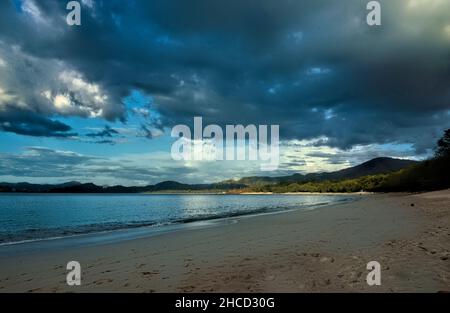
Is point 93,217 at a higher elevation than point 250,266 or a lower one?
lower

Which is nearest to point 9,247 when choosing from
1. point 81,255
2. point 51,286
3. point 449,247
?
point 81,255

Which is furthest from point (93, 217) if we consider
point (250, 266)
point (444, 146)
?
point (444, 146)

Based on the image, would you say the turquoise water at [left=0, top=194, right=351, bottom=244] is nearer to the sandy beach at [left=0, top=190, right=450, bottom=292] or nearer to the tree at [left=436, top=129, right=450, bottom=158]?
the sandy beach at [left=0, top=190, right=450, bottom=292]

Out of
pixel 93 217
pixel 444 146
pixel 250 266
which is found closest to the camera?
pixel 250 266

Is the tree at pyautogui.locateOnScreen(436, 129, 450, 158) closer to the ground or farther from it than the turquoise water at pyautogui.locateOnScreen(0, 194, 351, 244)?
farther from it

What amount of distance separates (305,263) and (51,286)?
6902 mm

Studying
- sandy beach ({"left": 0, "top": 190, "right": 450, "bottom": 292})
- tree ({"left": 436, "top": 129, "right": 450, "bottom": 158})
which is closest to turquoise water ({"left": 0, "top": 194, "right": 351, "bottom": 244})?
sandy beach ({"left": 0, "top": 190, "right": 450, "bottom": 292})

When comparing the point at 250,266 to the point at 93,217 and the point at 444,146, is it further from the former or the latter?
the point at 444,146

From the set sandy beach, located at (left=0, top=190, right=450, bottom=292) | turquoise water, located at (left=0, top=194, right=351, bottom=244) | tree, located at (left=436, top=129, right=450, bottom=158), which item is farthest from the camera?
tree, located at (left=436, top=129, right=450, bottom=158)

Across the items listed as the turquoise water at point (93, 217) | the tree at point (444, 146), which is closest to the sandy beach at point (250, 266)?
the turquoise water at point (93, 217)
